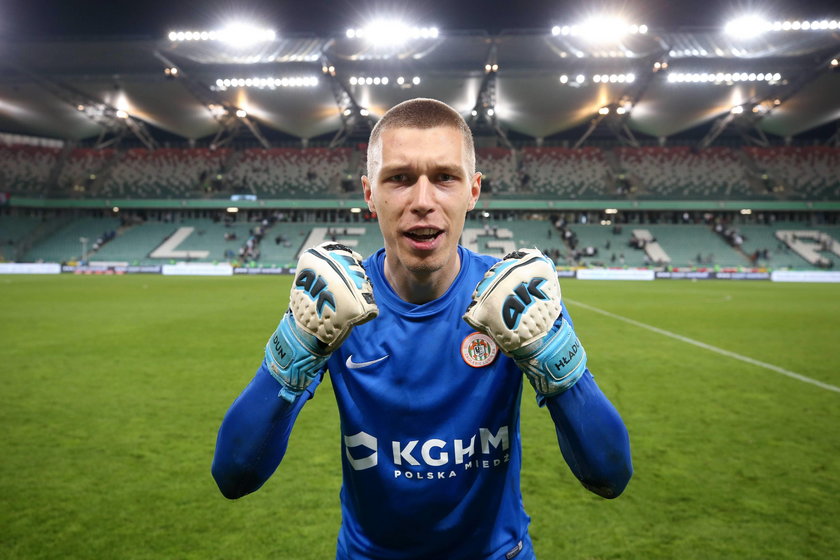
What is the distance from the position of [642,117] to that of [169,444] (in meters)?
49.3

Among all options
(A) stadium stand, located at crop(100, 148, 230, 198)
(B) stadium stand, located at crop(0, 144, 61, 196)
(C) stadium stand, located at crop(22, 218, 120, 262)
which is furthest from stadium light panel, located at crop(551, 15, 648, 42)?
(B) stadium stand, located at crop(0, 144, 61, 196)

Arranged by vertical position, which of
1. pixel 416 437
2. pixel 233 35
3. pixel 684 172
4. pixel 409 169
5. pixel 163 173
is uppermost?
pixel 233 35

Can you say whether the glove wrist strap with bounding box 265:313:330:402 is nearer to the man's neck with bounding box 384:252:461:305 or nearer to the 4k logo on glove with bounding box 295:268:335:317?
the 4k logo on glove with bounding box 295:268:335:317

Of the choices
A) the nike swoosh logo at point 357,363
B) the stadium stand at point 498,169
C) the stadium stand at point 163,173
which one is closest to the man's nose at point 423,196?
the nike swoosh logo at point 357,363

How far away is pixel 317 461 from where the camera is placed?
489cm

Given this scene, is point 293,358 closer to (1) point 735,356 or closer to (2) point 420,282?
(2) point 420,282

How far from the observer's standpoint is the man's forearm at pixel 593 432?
6.01 feet

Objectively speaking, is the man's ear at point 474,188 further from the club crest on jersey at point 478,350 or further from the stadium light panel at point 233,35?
the stadium light panel at point 233,35

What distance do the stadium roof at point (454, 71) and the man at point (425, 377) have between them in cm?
3561

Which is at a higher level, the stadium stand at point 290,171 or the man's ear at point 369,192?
the stadium stand at point 290,171

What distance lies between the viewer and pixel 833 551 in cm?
339

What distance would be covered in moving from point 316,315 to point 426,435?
0.63 meters

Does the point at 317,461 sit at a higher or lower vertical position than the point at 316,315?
lower

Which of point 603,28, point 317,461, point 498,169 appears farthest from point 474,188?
point 498,169
